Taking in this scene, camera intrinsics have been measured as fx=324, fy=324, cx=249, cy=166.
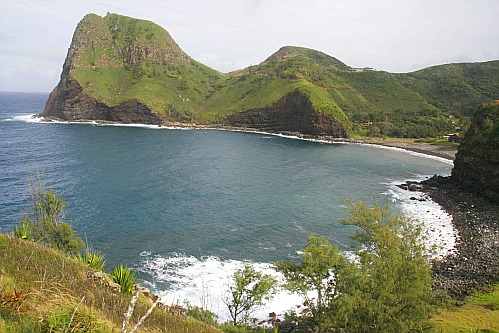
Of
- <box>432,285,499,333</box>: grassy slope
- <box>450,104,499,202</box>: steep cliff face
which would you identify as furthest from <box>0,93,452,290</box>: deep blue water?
<box>432,285,499,333</box>: grassy slope

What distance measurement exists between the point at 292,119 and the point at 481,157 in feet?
308

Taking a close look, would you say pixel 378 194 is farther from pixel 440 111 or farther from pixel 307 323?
pixel 440 111

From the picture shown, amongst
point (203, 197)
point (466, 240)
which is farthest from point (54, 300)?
point (466, 240)

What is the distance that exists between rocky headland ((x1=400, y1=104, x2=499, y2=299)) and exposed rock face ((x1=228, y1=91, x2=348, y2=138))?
66840 mm

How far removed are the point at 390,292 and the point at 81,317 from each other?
63.3 ft

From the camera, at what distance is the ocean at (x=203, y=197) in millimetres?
39219

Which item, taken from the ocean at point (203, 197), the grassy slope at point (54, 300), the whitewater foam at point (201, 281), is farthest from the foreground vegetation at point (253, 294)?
the ocean at point (203, 197)

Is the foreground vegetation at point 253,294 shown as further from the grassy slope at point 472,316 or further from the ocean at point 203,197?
the ocean at point 203,197

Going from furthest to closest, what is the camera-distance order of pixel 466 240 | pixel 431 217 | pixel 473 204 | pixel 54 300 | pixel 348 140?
pixel 348 140
pixel 473 204
pixel 431 217
pixel 466 240
pixel 54 300

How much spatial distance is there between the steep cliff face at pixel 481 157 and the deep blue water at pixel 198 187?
1298 centimetres

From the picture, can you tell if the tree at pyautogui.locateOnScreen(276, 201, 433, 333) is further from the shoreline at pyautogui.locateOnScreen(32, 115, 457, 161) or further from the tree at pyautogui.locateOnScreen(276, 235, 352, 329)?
the shoreline at pyautogui.locateOnScreen(32, 115, 457, 161)

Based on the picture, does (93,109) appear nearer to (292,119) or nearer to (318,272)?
(292,119)

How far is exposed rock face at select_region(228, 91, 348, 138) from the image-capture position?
144 m

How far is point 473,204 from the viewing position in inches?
2389
